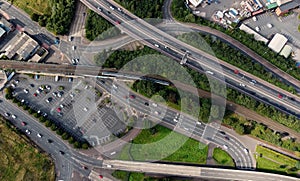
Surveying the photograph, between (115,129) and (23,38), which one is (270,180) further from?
(23,38)

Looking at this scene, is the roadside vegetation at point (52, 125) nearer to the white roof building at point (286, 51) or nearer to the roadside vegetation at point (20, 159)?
the roadside vegetation at point (20, 159)

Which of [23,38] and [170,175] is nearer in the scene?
[170,175]

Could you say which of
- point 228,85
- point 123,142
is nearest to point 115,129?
point 123,142

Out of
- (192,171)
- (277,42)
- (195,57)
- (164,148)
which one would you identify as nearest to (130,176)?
(164,148)

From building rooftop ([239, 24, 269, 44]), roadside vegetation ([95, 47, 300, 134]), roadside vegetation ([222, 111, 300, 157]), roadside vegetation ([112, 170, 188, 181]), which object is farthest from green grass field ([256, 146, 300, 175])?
building rooftop ([239, 24, 269, 44])

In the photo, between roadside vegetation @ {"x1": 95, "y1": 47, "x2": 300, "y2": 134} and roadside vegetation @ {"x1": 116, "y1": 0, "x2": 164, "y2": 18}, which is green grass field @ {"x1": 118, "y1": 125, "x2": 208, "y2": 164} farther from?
roadside vegetation @ {"x1": 116, "y1": 0, "x2": 164, "y2": 18}

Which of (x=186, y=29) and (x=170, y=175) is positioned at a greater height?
(x=186, y=29)

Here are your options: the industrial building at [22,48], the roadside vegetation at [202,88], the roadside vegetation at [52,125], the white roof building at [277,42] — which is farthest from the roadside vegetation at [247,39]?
the roadside vegetation at [52,125]
